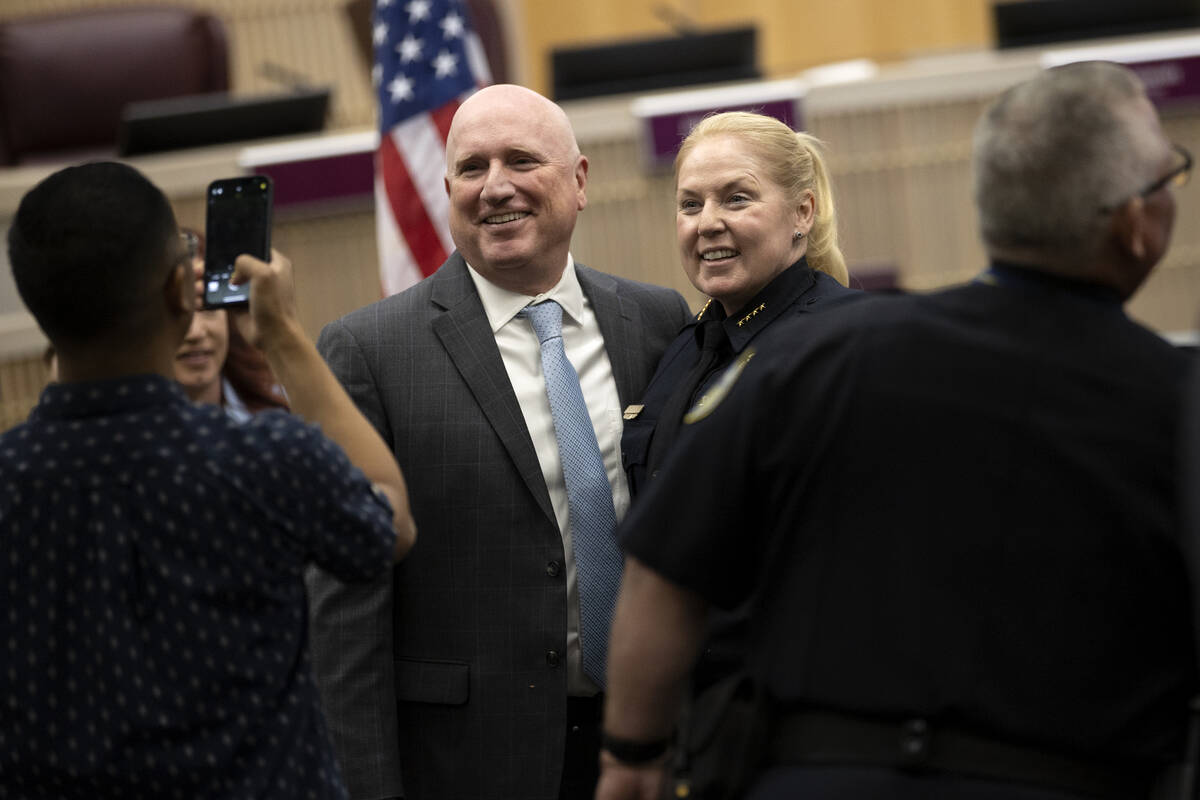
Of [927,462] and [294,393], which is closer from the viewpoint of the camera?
[927,462]

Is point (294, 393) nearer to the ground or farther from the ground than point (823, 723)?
farther from the ground

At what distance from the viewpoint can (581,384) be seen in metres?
2.36

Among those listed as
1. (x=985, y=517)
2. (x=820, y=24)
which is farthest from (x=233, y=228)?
(x=820, y=24)

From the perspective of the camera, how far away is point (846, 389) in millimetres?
1440

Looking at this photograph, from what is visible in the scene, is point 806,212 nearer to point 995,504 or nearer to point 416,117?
point 995,504

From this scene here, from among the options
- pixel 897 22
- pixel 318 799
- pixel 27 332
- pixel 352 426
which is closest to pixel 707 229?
pixel 352 426

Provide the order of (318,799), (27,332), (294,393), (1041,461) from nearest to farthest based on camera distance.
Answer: (1041,461), (318,799), (294,393), (27,332)

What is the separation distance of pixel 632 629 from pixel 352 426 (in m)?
0.42

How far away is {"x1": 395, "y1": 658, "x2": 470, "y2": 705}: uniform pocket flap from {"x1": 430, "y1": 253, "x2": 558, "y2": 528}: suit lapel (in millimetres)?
286

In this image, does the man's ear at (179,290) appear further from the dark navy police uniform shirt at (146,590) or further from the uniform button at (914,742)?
the uniform button at (914,742)

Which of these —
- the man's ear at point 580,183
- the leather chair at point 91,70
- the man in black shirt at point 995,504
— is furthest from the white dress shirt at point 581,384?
the leather chair at point 91,70

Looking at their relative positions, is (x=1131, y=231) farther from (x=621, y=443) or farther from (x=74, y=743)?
(x=74, y=743)

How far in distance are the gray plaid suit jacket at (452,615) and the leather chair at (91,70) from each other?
3420 millimetres

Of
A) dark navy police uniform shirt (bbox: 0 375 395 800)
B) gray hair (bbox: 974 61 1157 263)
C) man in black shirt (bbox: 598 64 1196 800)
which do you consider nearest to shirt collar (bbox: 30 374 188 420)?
dark navy police uniform shirt (bbox: 0 375 395 800)
